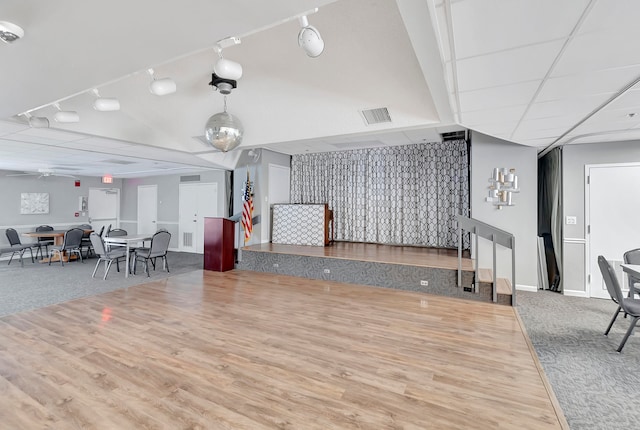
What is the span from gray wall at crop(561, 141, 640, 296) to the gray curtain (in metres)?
0.10

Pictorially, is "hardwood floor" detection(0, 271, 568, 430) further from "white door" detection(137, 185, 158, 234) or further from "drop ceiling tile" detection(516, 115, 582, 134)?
"white door" detection(137, 185, 158, 234)

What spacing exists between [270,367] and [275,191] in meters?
5.36

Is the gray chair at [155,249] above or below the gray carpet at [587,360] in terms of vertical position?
above

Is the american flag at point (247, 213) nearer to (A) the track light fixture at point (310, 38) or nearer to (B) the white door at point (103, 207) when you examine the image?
(A) the track light fixture at point (310, 38)

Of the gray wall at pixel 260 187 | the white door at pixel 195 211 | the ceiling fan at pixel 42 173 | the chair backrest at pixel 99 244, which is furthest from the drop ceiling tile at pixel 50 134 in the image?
the ceiling fan at pixel 42 173

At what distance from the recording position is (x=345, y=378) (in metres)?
2.52

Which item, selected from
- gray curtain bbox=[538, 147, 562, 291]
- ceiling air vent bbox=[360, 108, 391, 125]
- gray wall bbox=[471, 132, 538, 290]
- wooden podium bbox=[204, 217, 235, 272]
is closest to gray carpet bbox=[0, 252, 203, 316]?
wooden podium bbox=[204, 217, 235, 272]

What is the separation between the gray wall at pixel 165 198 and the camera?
362 inches

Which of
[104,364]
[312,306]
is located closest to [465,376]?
[312,306]

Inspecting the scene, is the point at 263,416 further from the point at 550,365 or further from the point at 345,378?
the point at 550,365

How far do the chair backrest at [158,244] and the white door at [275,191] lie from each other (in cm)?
212

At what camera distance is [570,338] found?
3523 mm

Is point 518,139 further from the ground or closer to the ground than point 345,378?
further from the ground

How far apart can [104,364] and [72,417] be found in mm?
721
